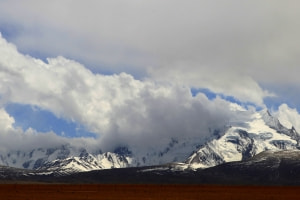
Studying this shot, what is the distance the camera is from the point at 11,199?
7081 centimetres

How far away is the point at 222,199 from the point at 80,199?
2026 cm

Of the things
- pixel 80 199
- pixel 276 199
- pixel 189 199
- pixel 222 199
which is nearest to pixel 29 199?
pixel 80 199

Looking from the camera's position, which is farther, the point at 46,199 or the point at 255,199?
the point at 255,199

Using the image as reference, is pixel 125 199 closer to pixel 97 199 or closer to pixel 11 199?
pixel 97 199

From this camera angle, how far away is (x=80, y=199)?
73188mm

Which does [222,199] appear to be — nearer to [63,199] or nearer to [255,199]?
[255,199]

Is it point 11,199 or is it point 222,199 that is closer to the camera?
point 11,199

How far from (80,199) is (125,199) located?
6644 mm

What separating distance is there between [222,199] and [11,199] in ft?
95.7

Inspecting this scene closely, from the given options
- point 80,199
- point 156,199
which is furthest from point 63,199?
point 156,199

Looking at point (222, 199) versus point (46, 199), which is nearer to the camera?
point (46, 199)

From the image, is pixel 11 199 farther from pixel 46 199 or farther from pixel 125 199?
pixel 125 199

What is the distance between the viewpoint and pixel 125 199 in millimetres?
76312

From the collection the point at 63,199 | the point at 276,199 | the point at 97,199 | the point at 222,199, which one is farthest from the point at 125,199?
the point at 276,199
